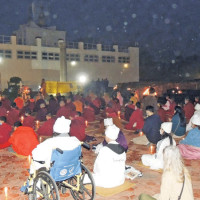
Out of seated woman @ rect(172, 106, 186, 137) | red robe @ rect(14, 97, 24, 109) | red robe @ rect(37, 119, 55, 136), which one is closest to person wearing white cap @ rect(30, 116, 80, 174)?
red robe @ rect(37, 119, 55, 136)

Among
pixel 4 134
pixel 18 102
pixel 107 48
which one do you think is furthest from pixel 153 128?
pixel 107 48

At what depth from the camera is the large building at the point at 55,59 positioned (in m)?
32.2

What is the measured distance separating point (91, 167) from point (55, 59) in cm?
3032

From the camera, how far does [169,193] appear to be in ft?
10.5

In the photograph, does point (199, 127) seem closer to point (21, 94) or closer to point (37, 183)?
point (37, 183)

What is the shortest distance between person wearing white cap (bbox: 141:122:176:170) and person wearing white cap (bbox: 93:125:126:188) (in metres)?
1.39

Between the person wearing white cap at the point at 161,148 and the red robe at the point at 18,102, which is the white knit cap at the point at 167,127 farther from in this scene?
the red robe at the point at 18,102

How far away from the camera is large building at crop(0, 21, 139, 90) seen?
105ft

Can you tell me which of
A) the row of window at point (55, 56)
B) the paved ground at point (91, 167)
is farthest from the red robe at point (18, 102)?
the row of window at point (55, 56)

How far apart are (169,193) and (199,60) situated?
50.0 metres

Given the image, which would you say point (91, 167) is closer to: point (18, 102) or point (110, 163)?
point (110, 163)

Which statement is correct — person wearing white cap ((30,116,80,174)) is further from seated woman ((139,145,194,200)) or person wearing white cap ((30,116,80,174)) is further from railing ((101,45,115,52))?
railing ((101,45,115,52))

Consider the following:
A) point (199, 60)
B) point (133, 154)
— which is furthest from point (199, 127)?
point (199, 60)

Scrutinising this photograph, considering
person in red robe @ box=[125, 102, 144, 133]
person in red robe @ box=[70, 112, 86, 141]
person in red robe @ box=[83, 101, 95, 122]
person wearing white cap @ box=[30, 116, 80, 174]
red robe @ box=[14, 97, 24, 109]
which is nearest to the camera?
person wearing white cap @ box=[30, 116, 80, 174]
